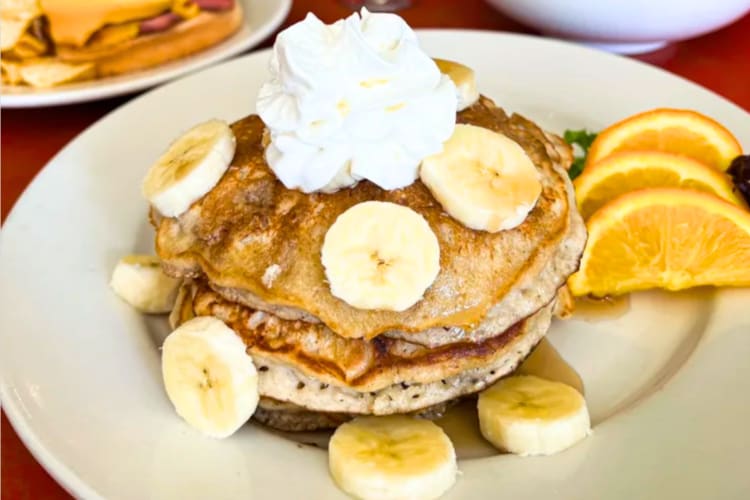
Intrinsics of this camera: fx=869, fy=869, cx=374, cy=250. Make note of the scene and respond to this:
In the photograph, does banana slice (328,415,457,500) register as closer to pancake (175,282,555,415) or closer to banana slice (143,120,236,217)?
pancake (175,282,555,415)

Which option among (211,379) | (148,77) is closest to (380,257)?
(211,379)

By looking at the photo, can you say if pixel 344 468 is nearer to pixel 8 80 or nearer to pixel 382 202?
pixel 382 202

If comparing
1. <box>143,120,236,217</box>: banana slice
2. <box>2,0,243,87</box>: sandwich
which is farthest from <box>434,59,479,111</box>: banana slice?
<box>2,0,243,87</box>: sandwich

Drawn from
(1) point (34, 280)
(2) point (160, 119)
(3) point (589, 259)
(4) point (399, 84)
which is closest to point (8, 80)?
(2) point (160, 119)

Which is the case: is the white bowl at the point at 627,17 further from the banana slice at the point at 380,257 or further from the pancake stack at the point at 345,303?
the banana slice at the point at 380,257

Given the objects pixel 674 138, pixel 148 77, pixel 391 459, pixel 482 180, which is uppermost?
pixel 482 180

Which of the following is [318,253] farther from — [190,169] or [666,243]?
[666,243]

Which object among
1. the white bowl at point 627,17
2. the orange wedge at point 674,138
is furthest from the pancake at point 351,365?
the white bowl at point 627,17
